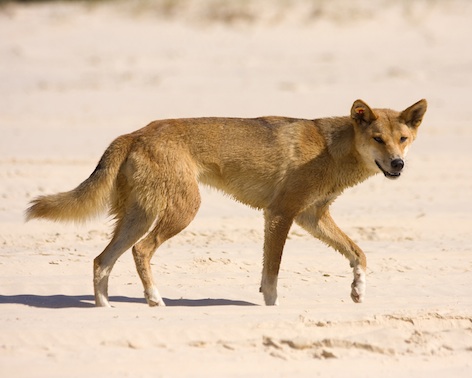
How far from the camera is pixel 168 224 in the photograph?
22.4ft

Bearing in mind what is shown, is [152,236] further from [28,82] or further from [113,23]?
[113,23]

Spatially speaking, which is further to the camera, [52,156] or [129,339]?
Answer: [52,156]

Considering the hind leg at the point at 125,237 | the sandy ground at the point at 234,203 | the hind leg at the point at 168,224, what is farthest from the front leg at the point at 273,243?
the hind leg at the point at 125,237

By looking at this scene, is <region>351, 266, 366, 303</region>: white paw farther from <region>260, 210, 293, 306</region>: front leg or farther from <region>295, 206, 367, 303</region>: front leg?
<region>260, 210, 293, 306</region>: front leg

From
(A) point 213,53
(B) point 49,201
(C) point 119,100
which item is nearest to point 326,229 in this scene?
(B) point 49,201

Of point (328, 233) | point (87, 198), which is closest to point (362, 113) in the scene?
point (328, 233)

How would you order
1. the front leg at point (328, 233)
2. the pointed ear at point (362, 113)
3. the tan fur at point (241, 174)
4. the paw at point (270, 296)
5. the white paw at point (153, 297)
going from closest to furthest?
the white paw at point (153, 297) < the tan fur at point (241, 174) < the paw at point (270, 296) < the pointed ear at point (362, 113) < the front leg at point (328, 233)

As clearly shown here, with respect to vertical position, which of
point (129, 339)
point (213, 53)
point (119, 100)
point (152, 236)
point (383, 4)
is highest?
point (383, 4)

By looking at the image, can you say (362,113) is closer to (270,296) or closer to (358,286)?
(358,286)

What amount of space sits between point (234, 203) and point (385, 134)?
3.32m

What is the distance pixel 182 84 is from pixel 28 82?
2754mm

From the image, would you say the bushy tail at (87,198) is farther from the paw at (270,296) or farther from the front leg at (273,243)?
the paw at (270,296)

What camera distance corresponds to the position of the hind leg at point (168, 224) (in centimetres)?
675

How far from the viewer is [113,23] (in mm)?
21812
